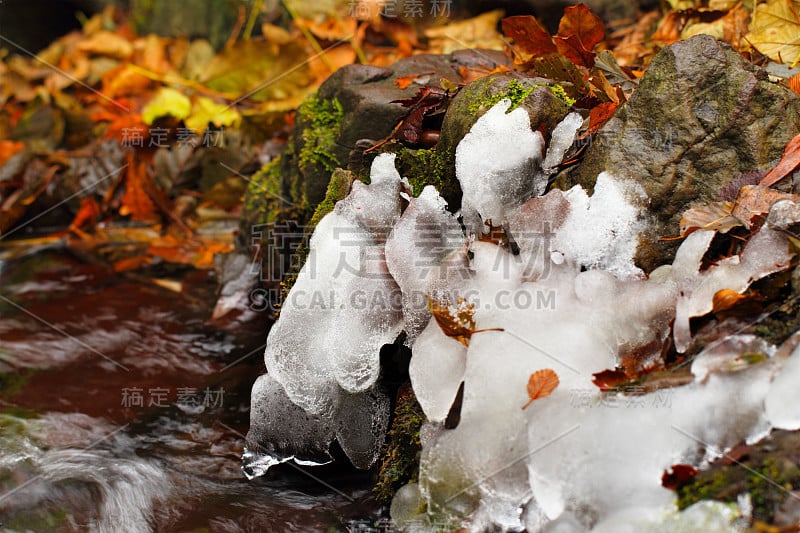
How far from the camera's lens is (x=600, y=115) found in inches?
88.5

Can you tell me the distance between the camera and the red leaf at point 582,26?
7.96 feet

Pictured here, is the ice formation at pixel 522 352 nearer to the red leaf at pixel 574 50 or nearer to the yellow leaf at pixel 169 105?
the red leaf at pixel 574 50

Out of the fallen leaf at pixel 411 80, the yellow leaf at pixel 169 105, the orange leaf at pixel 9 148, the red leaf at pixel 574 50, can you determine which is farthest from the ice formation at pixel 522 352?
the orange leaf at pixel 9 148

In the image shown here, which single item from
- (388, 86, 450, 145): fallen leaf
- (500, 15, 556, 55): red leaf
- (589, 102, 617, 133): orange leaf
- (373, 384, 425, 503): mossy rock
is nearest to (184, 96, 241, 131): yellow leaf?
(388, 86, 450, 145): fallen leaf

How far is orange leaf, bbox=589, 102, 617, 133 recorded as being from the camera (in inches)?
88.0

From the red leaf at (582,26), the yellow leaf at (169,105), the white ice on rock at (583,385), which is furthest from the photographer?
the yellow leaf at (169,105)

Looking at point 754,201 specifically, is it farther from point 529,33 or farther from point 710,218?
point 529,33

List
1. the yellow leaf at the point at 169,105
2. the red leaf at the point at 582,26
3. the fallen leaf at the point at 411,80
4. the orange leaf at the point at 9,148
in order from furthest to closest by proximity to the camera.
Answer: the orange leaf at the point at 9,148 < the yellow leaf at the point at 169,105 < the fallen leaf at the point at 411,80 < the red leaf at the point at 582,26

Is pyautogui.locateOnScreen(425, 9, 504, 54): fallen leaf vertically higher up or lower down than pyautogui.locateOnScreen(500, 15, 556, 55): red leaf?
lower down

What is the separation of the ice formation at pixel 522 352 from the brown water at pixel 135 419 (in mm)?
188

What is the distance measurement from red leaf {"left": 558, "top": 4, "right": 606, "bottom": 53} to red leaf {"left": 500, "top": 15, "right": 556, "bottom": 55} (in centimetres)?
8

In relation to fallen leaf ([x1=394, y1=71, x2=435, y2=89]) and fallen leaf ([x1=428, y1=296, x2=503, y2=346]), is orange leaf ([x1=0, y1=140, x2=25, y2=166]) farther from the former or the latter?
fallen leaf ([x1=428, y1=296, x2=503, y2=346])

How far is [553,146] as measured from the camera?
2236 millimetres

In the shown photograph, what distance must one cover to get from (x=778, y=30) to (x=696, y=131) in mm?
1001
